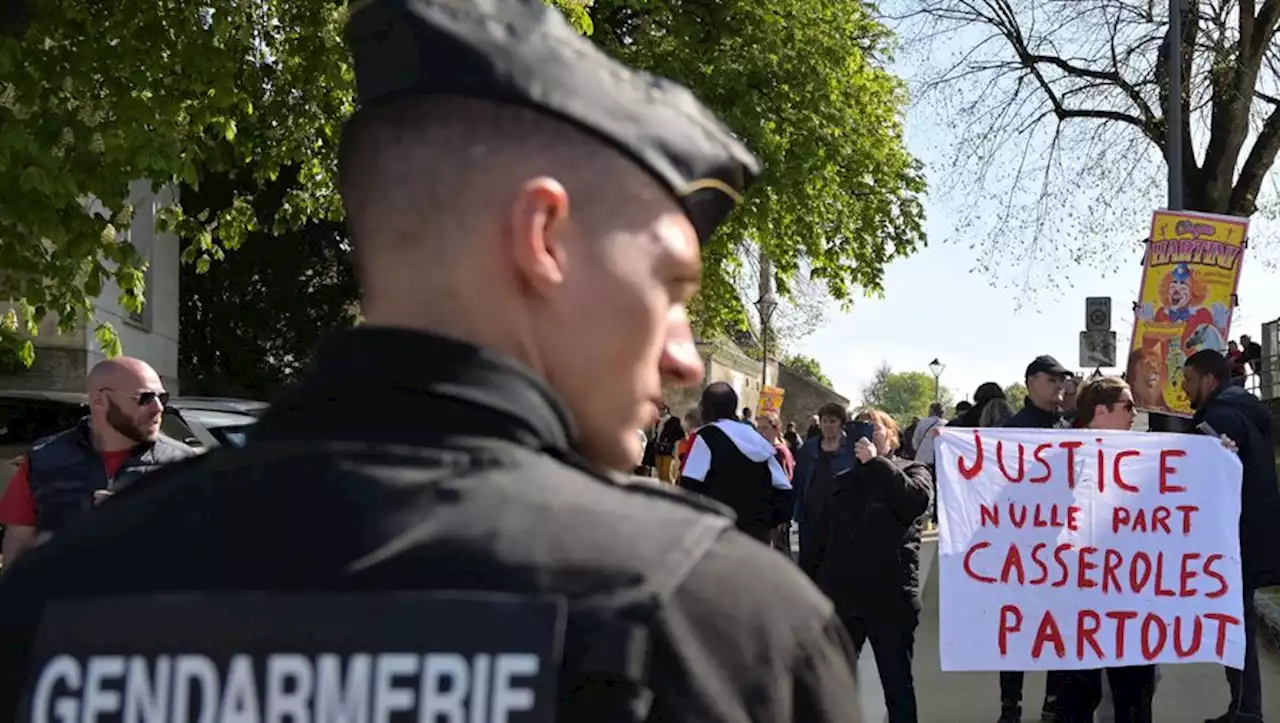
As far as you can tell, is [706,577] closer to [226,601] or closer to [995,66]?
[226,601]

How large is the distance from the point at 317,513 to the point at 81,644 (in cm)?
21

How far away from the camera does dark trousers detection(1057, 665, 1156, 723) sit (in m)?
6.29

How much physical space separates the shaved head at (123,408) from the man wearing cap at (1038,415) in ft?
13.7

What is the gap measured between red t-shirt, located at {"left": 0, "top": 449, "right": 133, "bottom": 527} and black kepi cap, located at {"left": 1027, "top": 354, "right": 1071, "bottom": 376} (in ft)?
14.7

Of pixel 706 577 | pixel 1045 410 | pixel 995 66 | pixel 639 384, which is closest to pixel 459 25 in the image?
pixel 639 384

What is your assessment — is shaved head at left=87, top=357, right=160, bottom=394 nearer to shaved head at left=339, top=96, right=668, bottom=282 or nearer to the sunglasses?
the sunglasses

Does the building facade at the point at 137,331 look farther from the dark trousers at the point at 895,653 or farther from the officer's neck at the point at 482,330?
→ the officer's neck at the point at 482,330

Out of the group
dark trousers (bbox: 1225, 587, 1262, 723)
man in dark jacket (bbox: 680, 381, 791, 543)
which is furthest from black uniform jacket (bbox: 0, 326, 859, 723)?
man in dark jacket (bbox: 680, 381, 791, 543)

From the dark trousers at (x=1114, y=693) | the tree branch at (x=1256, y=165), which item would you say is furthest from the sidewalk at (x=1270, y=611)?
the tree branch at (x=1256, y=165)

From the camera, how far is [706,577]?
109 centimetres

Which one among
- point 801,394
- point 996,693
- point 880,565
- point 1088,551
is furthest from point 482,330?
point 801,394

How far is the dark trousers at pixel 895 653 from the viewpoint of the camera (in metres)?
6.60

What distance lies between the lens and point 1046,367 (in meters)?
7.66

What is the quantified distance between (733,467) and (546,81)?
6.72 meters
